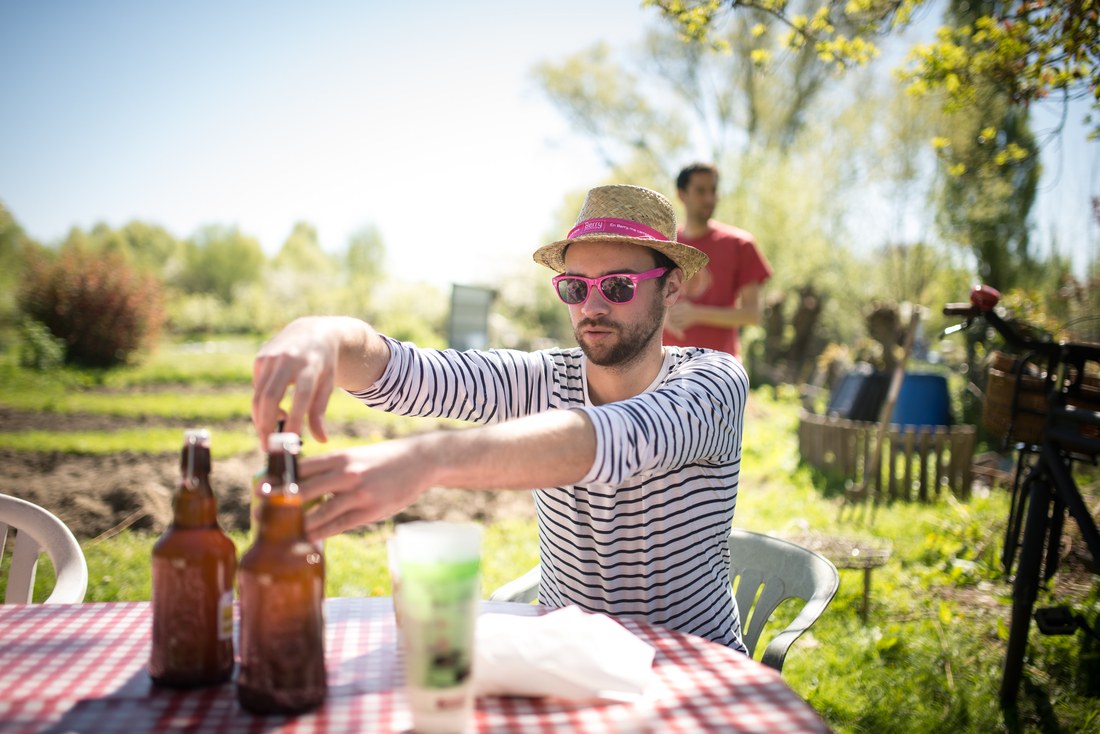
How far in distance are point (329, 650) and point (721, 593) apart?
992 millimetres

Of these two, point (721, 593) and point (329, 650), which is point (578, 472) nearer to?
point (329, 650)

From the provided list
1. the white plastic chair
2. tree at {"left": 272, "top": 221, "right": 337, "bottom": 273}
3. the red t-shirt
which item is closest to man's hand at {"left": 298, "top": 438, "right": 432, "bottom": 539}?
the white plastic chair

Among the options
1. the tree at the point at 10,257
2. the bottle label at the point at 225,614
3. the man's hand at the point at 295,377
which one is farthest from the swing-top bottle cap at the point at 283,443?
the tree at the point at 10,257

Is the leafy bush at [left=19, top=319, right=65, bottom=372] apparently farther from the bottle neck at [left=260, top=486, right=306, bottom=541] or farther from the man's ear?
the bottle neck at [left=260, top=486, right=306, bottom=541]

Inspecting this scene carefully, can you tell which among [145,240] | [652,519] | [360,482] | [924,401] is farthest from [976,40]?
[145,240]

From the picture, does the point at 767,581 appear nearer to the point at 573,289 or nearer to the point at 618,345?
the point at 618,345

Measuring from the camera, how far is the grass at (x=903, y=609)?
3.25 m

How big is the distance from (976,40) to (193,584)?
178 inches

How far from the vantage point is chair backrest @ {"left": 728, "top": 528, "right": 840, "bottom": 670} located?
2.10m

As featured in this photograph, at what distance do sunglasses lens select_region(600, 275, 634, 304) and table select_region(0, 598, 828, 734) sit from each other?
3.19ft

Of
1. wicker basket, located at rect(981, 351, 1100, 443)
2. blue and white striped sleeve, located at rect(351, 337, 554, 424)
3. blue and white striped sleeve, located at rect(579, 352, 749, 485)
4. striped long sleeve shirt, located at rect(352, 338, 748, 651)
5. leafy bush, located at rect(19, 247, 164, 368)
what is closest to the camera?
blue and white striped sleeve, located at rect(579, 352, 749, 485)

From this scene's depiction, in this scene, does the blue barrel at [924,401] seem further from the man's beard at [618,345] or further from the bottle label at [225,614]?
the bottle label at [225,614]

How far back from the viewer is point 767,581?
7.83ft

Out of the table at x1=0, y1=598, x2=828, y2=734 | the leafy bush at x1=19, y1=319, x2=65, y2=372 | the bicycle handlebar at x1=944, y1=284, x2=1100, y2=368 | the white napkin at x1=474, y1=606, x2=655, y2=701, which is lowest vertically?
the leafy bush at x1=19, y1=319, x2=65, y2=372
